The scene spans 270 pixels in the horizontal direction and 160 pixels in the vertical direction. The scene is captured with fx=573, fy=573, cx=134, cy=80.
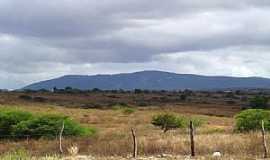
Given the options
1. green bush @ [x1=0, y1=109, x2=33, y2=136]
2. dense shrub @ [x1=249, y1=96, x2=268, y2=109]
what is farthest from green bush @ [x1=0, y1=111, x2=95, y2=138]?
dense shrub @ [x1=249, y1=96, x2=268, y2=109]

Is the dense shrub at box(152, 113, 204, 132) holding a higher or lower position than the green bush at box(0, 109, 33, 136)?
lower

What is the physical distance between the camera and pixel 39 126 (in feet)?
138

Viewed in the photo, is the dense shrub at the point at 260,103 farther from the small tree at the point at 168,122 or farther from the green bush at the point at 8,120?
the green bush at the point at 8,120

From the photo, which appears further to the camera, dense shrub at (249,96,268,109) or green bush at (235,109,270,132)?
dense shrub at (249,96,268,109)

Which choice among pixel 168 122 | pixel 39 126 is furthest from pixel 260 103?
pixel 39 126

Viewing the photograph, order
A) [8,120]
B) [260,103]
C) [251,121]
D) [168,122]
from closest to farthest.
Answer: [251,121]
[8,120]
[168,122]
[260,103]

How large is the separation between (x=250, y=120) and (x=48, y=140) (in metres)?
15.2

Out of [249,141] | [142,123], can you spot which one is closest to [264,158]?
[249,141]

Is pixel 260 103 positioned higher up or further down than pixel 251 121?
further down

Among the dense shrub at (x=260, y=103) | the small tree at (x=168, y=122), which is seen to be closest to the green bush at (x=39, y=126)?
the small tree at (x=168, y=122)

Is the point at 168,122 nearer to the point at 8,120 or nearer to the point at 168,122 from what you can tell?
the point at 168,122

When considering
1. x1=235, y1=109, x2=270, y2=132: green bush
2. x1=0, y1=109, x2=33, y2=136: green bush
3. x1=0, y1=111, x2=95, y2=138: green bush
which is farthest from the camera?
x1=0, y1=109, x2=33, y2=136: green bush

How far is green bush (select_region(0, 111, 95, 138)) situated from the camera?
135 ft

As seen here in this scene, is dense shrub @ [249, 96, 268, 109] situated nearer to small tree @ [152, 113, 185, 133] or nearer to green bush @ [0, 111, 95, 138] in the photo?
small tree @ [152, 113, 185, 133]
